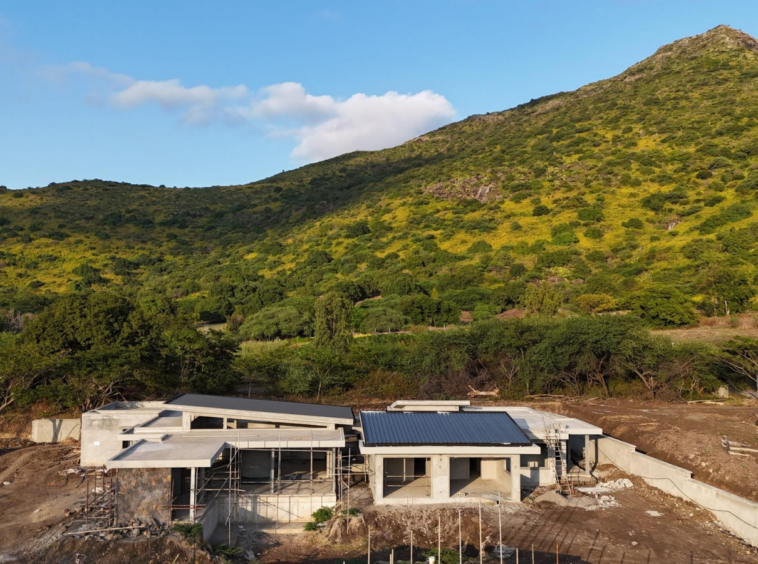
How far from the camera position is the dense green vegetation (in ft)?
110

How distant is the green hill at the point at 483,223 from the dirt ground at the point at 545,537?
101ft

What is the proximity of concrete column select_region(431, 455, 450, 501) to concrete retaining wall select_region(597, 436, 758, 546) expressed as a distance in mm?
8006

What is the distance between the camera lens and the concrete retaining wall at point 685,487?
665 inches

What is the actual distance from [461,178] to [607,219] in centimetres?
2661

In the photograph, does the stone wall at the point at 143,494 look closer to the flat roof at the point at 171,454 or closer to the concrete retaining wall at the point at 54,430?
the flat roof at the point at 171,454

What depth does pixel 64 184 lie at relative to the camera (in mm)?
116438

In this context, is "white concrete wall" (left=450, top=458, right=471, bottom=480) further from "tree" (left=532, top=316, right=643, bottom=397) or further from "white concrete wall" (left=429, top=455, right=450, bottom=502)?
"tree" (left=532, top=316, right=643, bottom=397)

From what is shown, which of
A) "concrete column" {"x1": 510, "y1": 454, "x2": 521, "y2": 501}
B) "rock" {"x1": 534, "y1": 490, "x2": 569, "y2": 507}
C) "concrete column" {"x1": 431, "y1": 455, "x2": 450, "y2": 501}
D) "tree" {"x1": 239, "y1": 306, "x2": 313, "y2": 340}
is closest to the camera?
"concrete column" {"x1": 431, "y1": 455, "x2": 450, "y2": 501}

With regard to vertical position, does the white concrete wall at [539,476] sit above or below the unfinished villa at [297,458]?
below

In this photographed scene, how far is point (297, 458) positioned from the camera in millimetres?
23203

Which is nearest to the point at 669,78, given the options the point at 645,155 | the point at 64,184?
the point at 645,155

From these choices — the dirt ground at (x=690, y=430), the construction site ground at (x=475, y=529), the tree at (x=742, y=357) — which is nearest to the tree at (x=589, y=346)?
the dirt ground at (x=690, y=430)

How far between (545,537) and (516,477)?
113 inches

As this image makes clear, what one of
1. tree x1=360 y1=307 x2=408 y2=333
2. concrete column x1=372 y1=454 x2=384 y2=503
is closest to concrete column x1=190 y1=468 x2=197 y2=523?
concrete column x1=372 y1=454 x2=384 y2=503
